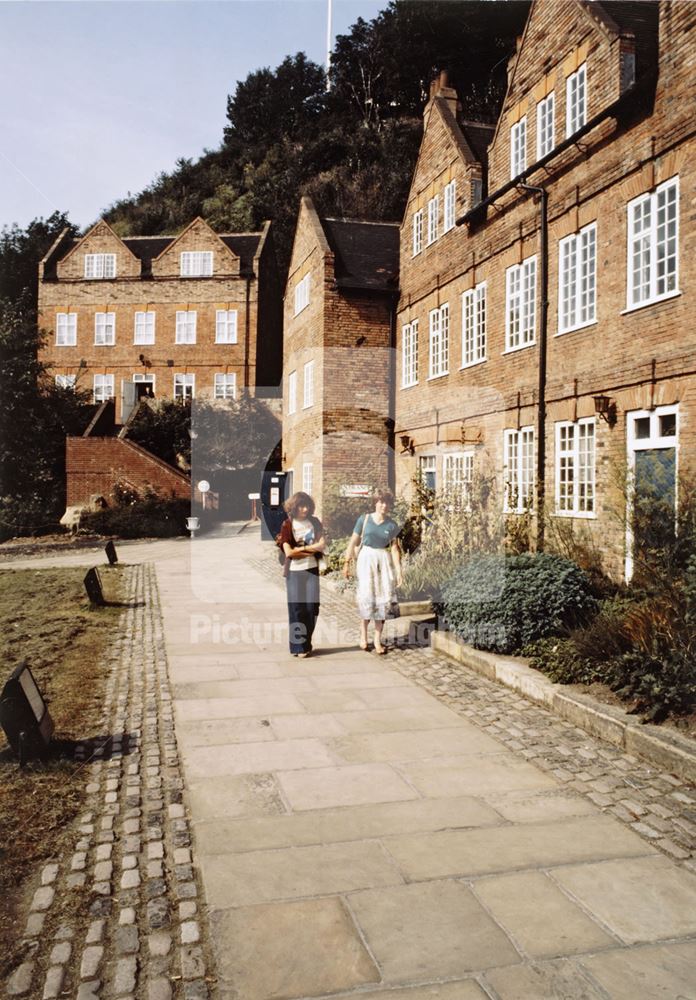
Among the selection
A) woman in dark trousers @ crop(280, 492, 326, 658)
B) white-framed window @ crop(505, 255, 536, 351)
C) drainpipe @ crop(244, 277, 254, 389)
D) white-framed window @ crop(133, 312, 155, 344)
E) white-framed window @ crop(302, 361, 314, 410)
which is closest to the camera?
woman in dark trousers @ crop(280, 492, 326, 658)

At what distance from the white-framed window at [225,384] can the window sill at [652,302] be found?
30.5 m

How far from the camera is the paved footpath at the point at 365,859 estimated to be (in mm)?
3271

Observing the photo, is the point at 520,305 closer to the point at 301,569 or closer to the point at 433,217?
the point at 433,217

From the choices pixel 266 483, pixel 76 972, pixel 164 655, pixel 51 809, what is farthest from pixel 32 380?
pixel 76 972

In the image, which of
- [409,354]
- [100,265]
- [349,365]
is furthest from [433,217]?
[100,265]

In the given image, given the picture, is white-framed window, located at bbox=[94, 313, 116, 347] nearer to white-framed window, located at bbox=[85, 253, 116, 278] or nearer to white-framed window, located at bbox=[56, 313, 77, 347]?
white-framed window, located at bbox=[56, 313, 77, 347]

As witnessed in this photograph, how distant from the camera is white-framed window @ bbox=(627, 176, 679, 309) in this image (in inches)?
454

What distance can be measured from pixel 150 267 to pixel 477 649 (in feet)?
125

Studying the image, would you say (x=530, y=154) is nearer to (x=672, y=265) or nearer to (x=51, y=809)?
(x=672, y=265)

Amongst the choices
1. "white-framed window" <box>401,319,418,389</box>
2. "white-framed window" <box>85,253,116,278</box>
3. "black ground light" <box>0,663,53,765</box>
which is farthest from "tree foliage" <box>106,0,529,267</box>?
"black ground light" <box>0,663,53,765</box>

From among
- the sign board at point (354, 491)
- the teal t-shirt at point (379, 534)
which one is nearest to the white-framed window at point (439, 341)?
the sign board at point (354, 491)

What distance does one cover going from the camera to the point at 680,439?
11.1 metres

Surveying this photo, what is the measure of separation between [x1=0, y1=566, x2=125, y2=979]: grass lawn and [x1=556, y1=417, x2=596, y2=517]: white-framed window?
26.1ft

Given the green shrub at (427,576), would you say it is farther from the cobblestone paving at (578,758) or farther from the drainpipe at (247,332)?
the drainpipe at (247,332)
